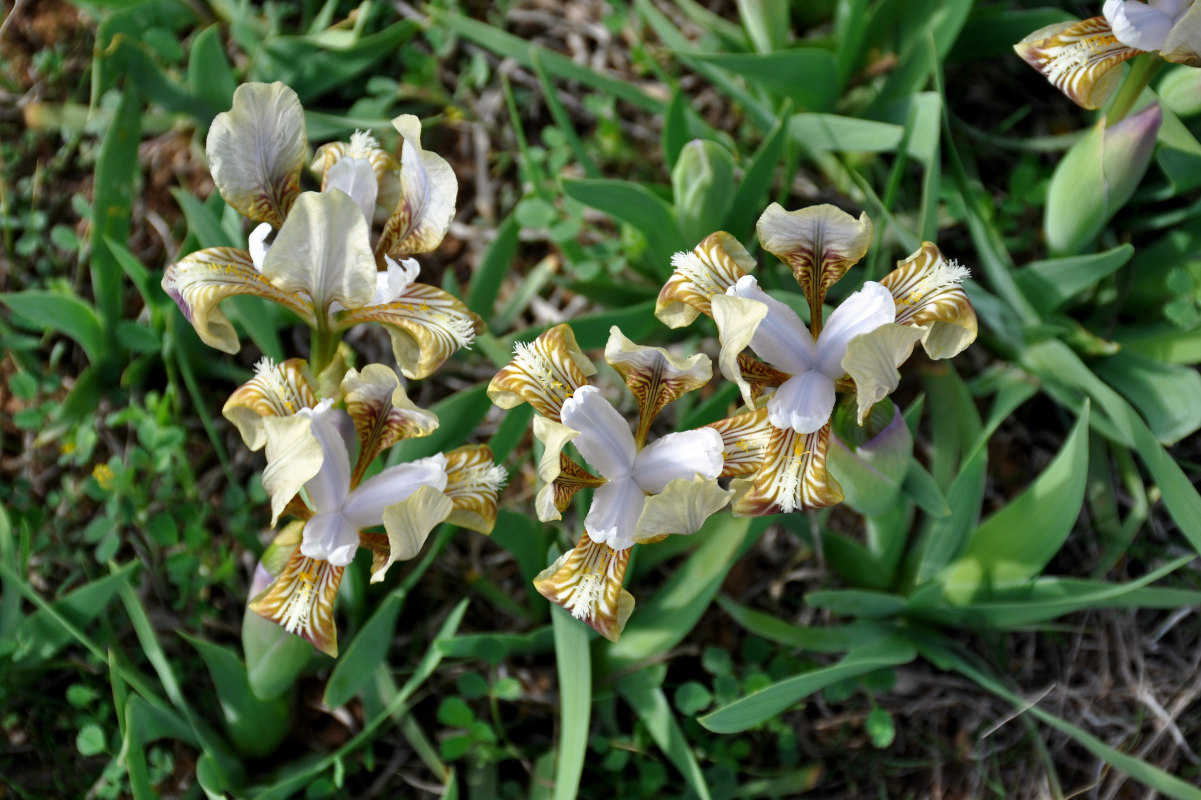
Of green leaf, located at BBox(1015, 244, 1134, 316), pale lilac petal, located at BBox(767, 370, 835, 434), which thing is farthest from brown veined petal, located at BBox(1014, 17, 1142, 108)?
pale lilac petal, located at BBox(767, 370, 835, 434)

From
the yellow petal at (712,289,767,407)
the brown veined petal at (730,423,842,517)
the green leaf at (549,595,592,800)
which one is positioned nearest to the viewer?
the yellow petal at (712,289,767,407)

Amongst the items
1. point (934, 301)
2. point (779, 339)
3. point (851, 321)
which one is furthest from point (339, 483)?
point (934, 301)

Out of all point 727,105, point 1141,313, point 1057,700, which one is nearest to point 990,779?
point 1057,700

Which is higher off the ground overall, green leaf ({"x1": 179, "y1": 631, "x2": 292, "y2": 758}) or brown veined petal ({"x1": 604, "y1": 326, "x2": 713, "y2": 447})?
brown veined petal ({"x1": 604, "y1": 326, "x2": 713, "y2": 447})

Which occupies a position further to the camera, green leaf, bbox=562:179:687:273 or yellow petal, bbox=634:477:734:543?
green leaf, bbox=562:179:687:273

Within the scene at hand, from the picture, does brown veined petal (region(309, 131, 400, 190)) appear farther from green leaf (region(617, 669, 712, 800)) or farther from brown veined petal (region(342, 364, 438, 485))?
green leaf (region(617, 669, 712, 800))

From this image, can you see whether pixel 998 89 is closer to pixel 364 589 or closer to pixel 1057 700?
pixel 1057 700
